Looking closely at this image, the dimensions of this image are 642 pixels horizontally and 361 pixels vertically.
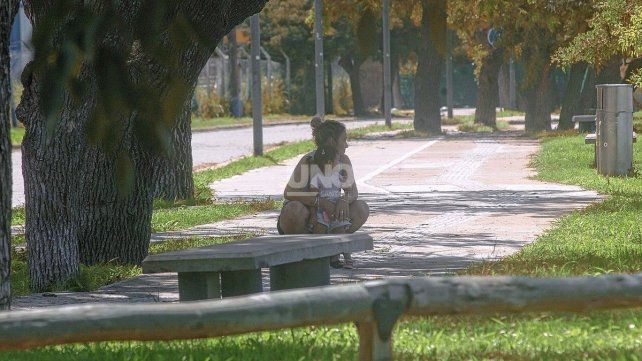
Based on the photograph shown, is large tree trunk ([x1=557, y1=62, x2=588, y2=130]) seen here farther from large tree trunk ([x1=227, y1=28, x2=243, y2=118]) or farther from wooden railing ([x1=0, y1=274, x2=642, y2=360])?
wooden railing ([x1=0, y1=274, x2=642, y2=360])

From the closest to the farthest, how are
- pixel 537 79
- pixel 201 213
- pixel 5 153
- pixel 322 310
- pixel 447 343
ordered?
pixel 322 310 < pixel 447 343 < pixel 5 153 < pixel 201 213 < pixel 537 79

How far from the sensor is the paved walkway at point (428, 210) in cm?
1170

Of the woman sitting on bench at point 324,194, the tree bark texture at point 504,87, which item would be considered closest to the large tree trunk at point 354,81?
the tree bark texture at point 504,87

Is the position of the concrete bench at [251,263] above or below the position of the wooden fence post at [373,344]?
below

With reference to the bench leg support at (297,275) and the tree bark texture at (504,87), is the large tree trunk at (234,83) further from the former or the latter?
the bench leg support at (297,275)

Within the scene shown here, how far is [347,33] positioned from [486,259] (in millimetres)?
57142

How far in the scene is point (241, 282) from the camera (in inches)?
350

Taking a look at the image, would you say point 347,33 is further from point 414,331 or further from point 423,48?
point 414,331

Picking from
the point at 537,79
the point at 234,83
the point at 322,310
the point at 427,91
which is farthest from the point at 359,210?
A: the point at 234,83

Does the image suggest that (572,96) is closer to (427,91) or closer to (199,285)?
(427,91)

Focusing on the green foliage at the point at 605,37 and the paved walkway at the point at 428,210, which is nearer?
the paved walkway at the point at 428,210

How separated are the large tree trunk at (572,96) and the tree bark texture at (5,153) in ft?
111

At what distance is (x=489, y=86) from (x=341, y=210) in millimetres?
37356

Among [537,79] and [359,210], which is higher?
[537,79]
